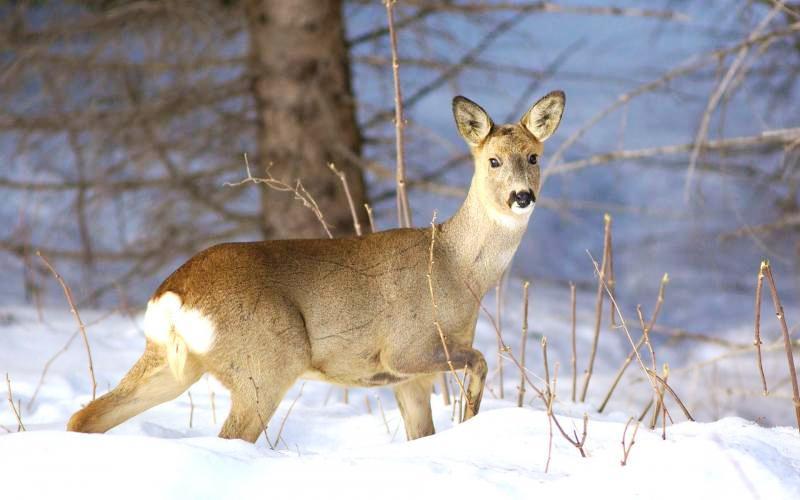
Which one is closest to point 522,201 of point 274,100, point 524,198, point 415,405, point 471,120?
point 524,198

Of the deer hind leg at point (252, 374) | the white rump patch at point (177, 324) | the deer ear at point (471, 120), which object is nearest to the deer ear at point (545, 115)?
the deer ear at point (471, 120)

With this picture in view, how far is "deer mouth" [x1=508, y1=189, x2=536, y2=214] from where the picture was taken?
3.89 meters

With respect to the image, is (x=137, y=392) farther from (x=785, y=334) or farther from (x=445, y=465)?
(x=785, y=334)

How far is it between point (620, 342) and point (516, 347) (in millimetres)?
2263

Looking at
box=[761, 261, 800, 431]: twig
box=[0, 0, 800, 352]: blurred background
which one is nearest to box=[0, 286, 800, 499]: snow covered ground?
box=[761, 261, 800, 431]: twig

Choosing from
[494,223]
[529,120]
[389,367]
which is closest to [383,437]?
[389,367]

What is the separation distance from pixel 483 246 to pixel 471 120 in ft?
1.69

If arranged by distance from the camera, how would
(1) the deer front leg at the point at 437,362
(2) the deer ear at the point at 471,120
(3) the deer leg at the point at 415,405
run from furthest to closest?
(3) the deer leg at the point at 415,405, (2) the deer ear at the point at 471,120, (1) the deer front leg at the point at 437,362

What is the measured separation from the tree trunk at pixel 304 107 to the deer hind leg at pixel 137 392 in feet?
13.1

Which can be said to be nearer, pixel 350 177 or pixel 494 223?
pixel 494 223

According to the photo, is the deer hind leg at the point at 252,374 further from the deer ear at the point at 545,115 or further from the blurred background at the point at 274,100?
the blurred background at the point at 274,100

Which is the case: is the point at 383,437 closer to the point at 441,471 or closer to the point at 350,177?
the point at 441,471

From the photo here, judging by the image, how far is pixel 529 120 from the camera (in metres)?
4.26

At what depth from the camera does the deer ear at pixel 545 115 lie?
420 cm
